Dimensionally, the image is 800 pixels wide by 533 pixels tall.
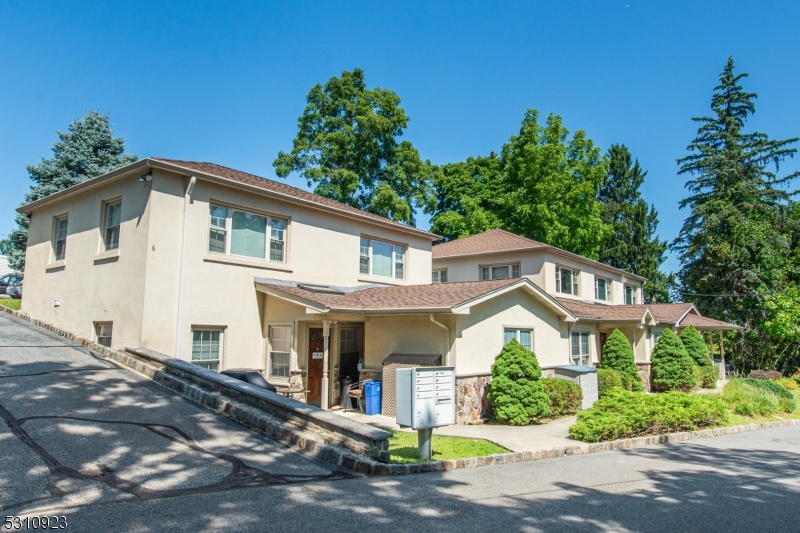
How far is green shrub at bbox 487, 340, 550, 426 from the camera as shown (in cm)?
1311

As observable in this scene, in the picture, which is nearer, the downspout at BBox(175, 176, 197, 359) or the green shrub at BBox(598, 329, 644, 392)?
the downspout at BBox(175, 176, 197, 359)

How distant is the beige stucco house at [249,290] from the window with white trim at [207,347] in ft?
0.11

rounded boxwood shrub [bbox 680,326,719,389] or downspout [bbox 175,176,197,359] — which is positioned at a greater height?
downspout [bbox 175,176,197,359]

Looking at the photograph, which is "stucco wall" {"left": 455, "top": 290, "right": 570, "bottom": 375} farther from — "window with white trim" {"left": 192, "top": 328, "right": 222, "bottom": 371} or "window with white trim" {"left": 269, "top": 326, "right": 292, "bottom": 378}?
"window with white trim" {"left": 192, "top": 328, "right": 222, "bottom": 371}

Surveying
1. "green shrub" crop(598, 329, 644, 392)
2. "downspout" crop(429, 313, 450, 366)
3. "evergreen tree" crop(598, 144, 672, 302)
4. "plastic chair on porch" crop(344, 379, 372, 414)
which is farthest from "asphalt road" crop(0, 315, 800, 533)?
"evergreen tree" crop(598, 144, 672, 302)

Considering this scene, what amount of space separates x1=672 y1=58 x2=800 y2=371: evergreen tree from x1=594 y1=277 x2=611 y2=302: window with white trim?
10359 millimetres

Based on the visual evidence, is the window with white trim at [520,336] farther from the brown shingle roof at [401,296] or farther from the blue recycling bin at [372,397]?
the blue recycling bin at [372,397]

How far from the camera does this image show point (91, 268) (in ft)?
44.6

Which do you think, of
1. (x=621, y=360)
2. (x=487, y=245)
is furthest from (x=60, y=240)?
(x=621, y=360)

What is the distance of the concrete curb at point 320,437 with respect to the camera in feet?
23.6

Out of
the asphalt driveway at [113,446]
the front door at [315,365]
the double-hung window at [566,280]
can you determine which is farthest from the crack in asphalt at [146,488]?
the double-hung window at [566,280]

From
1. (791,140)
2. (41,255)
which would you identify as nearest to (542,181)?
(791,140)

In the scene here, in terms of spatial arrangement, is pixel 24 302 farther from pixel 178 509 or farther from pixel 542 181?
pixel 542 181

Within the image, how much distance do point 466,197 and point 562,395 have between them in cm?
2289
